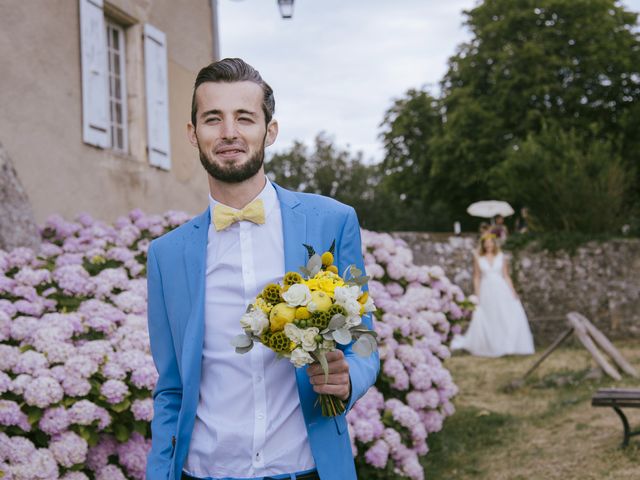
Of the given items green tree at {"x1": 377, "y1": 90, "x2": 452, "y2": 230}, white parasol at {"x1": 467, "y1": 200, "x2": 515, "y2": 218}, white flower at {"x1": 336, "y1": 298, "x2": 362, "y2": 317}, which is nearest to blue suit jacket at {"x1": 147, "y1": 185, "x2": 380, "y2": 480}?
white flower at {"x1": 336, "y1": 298, "x2": 362, "y2": 317}

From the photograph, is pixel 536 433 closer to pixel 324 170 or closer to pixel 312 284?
pixel 312 284

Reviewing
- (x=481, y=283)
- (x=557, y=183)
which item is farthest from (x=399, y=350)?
(x=557, y=183)

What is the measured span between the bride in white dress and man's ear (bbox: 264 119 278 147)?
33.6 feet

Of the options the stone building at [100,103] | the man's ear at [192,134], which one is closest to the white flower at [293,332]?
the man's ear at [192,134]

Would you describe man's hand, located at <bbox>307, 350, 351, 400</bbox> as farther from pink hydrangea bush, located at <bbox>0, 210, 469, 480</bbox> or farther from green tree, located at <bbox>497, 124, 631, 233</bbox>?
green tree, located at <bbox>497, 124, 631, 233</bbox>

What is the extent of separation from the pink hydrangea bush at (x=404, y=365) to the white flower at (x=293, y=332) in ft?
9.89

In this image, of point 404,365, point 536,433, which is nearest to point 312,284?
point 404,365

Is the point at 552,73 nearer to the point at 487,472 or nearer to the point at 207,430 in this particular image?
the point at 487,472

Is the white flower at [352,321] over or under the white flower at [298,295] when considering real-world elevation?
under

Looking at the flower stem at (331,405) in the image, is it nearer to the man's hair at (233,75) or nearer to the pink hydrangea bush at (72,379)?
the man's hair at (233,75)

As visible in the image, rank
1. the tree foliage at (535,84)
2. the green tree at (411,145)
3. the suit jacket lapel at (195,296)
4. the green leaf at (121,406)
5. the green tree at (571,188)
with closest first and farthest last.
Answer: the suit jacket lapel at (195,296) < the green leaf at (121,406) < the green tree at (571,188) < the tree foliage at (535,84) < the green tree at (411,145)

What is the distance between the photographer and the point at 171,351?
2.36 m

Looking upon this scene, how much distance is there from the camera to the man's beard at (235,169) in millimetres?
2299

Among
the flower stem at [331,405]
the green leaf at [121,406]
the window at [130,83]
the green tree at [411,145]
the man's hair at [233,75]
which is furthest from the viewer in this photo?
the green tree at [411,145]
